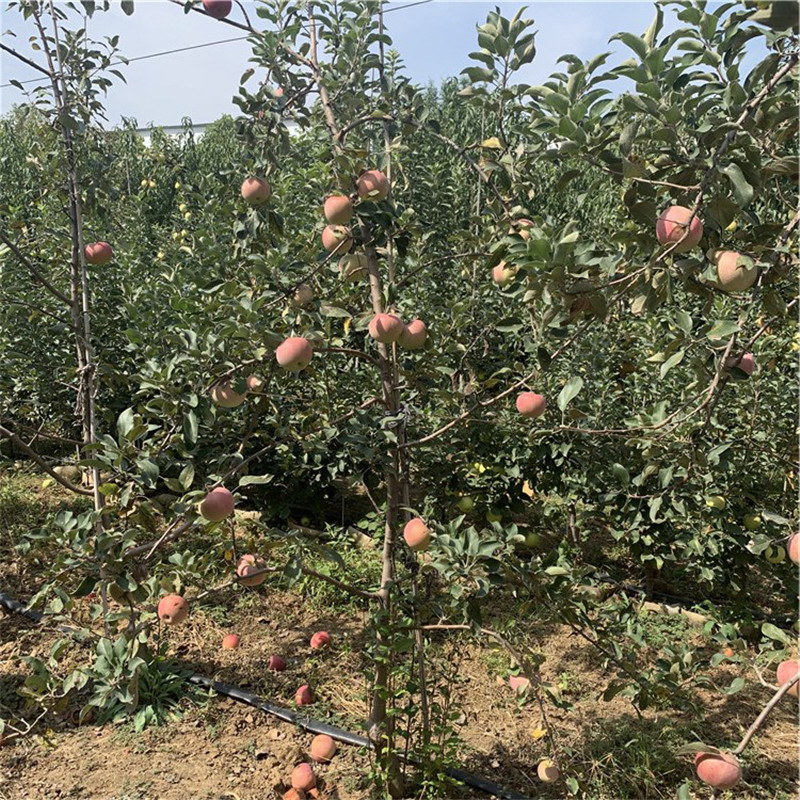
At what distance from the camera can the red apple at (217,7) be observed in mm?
1628

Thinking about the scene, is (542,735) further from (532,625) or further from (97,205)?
(97,205)

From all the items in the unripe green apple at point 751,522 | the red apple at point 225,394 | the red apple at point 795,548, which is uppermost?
the red apple at point 225,394

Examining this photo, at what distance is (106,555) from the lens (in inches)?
55.2

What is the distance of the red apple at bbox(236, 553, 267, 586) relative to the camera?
168 centimetres

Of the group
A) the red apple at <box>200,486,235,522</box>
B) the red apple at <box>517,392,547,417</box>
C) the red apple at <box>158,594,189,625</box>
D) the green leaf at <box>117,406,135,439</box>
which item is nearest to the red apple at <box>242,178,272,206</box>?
the green leaf at <box>117,406,135,439</box>


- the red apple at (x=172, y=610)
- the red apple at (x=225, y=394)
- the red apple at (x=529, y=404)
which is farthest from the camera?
the red apple at (x=529, y=404)

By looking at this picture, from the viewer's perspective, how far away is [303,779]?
195cm

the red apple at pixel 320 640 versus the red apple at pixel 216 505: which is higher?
the red apple at pixel 216 505

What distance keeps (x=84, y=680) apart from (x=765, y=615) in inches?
115

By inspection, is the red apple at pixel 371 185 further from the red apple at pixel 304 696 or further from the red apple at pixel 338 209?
the red apple at pixel 304 696

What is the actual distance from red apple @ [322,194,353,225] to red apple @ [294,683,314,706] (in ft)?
5.48

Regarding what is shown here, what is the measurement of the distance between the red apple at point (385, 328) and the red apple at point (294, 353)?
166 mm

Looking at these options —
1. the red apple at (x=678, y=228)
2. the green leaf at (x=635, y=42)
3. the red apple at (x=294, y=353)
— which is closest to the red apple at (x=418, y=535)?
the red apple at (x=294, y=353)

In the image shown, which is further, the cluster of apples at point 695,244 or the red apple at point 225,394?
the red apple at point 225,394
